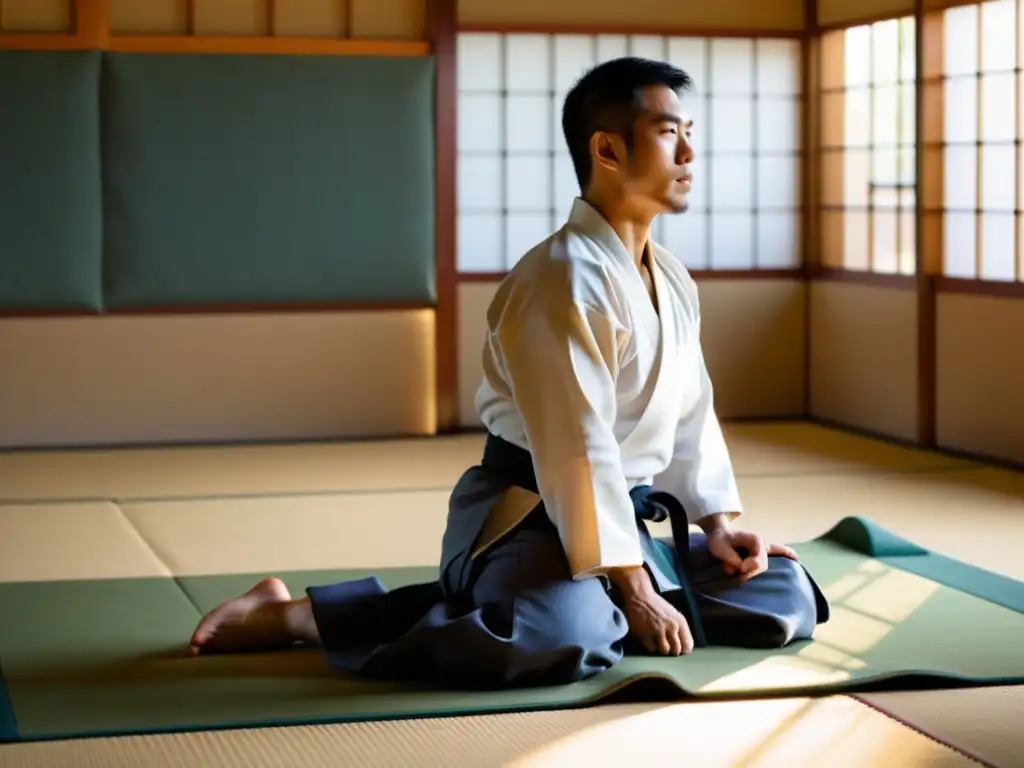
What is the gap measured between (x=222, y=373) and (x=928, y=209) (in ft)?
9.74

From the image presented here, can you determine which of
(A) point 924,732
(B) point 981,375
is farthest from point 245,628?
(B) point 981,375

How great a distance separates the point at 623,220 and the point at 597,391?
1.32 ft

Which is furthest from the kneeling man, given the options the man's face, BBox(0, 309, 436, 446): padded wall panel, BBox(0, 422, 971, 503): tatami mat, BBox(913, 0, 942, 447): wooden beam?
BBox(0, 309, 436, 446): padded wall panel

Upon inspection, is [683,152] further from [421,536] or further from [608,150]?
[421,536]

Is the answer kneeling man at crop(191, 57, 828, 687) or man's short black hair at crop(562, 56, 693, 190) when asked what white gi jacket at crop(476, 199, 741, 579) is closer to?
kneeling man at crop(191, 57, 828, 687)

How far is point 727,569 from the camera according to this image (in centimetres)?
359

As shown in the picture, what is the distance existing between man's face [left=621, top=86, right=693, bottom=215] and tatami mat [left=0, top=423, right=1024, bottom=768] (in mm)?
1006

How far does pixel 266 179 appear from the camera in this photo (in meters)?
7.35

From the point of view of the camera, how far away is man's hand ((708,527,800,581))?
11.7ft

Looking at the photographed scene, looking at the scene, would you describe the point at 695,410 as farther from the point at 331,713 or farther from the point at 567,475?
the point at 331,713

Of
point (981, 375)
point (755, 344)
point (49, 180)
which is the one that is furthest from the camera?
point (755, 344)

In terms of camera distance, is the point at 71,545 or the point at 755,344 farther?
the point at 755,344

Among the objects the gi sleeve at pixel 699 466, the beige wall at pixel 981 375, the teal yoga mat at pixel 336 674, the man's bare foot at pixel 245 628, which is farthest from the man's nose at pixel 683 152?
the beige wall at pixel 981 375

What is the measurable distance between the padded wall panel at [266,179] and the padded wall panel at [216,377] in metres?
0.12
